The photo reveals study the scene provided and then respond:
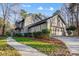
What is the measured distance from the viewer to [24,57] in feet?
11.6

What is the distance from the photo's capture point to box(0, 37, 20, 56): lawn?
11.7 feet

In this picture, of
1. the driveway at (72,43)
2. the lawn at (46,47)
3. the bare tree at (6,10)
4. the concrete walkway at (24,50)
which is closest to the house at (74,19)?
the driveway at (72,43)

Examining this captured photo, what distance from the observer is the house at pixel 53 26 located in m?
3.62

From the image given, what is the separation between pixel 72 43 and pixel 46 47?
0.99 ft

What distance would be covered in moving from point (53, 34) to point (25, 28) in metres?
0.33

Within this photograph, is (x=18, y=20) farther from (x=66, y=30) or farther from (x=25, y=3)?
(x=66, y=30)

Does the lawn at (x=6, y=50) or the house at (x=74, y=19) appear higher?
the house at (x=74, y=19)

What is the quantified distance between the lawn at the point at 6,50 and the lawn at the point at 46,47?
13cm

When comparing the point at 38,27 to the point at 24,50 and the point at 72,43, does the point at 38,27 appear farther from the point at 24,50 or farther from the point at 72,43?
the point at 72,43

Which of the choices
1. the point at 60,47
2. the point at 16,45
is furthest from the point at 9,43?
the point at 60,47

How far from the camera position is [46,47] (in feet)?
11.8

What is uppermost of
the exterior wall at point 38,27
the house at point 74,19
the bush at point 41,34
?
the house at point 74,19

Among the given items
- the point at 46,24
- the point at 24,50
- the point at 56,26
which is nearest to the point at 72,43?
the point at 56,26

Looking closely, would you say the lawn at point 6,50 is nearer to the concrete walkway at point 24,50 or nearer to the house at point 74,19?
the concrete walkway at point 24,50
